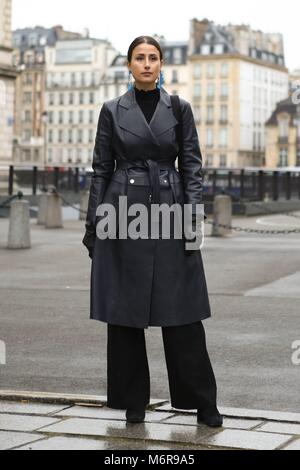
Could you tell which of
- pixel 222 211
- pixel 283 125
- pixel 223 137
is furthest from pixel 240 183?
pixel 223 137

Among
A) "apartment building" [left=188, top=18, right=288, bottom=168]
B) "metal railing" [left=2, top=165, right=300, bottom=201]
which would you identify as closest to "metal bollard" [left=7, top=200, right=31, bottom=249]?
"metal railing" [left=2, top=165, right=300, bottom=201]

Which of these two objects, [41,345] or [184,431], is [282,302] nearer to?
[41,345]

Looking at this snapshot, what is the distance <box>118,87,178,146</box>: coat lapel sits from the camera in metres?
6.63

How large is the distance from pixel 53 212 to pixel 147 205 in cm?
2214

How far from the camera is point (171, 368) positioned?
663 cm

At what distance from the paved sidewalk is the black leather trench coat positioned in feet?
1.73

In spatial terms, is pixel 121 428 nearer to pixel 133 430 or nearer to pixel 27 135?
pixel 133 430

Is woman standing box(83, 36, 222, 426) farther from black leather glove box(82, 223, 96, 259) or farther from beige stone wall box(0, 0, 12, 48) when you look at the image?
beige stone wall box(0, 0, 12, 48)

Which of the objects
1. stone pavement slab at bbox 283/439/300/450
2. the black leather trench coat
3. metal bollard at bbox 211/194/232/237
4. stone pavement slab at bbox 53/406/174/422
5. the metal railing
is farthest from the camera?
the metal railing

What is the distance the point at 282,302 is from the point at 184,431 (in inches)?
265

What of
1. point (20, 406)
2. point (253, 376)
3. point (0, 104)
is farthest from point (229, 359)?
point (0, 104)

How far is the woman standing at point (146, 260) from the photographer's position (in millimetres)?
6551

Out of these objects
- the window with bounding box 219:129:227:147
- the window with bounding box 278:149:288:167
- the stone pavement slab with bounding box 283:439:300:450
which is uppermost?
the window with bounding box 219:129:227:147

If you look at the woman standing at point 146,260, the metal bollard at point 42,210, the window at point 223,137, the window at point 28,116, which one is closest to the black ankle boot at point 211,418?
the woman standing at point 146,260
